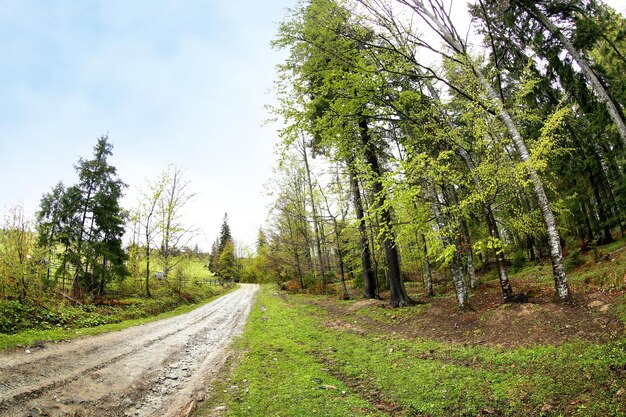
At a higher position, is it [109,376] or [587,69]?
[587,69]

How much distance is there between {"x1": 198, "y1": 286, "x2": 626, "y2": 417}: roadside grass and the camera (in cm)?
386

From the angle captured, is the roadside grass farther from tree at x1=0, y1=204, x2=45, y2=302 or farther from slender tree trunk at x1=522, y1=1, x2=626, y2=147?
slender tree trunk at x1=522, y1=1, x2=626, y2=147

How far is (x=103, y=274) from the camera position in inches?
761

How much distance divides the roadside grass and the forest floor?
0.06 ft

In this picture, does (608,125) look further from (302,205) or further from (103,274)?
(103,274)

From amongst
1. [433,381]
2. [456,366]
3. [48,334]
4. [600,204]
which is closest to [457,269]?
[456,366]

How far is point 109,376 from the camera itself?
5.82m

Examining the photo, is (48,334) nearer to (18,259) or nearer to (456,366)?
(18,259)

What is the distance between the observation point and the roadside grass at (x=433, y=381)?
3.86 m

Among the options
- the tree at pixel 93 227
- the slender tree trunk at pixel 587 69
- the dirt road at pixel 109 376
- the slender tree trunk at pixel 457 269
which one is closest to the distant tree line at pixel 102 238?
the tree at pixel 93 227

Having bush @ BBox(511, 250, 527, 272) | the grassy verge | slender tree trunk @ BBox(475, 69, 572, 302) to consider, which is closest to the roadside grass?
slender tree trunk @ BBox(475, 69, 572, 302)

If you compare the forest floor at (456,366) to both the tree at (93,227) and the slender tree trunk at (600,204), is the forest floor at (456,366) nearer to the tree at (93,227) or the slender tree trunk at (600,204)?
the slender tree trunk at (600,204)

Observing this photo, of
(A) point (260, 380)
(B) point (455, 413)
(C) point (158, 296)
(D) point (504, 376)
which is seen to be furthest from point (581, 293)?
(C) point (158, 296)

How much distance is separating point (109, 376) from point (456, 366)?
6694 mm
